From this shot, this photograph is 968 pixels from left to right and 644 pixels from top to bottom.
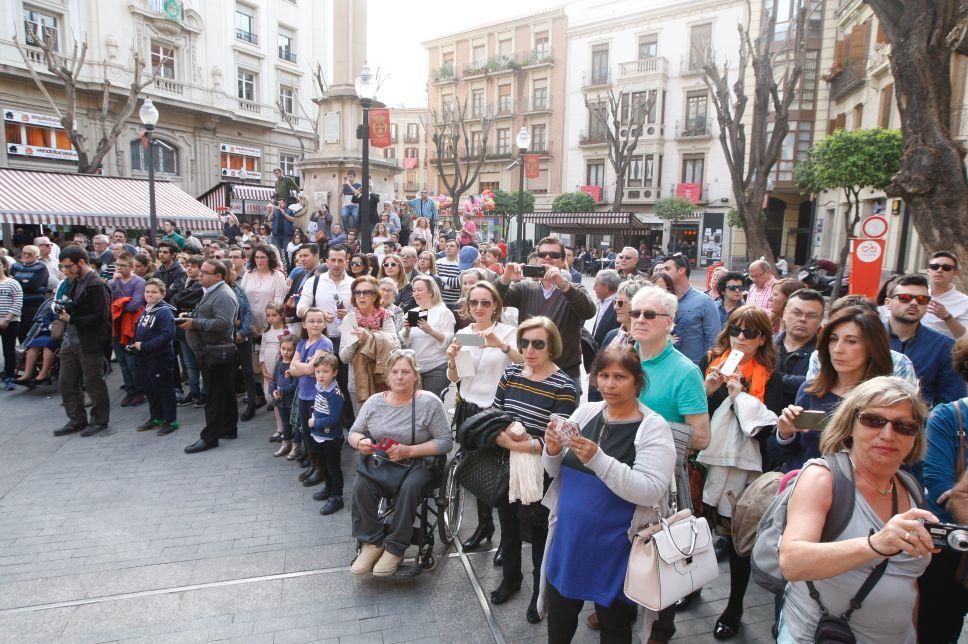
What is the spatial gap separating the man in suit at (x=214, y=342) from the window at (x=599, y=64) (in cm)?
3773

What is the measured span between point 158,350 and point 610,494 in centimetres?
580

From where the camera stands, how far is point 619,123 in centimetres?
3512

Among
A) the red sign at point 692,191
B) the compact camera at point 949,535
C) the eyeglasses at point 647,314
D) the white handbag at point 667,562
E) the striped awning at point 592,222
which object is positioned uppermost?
the red sign at point 692,191

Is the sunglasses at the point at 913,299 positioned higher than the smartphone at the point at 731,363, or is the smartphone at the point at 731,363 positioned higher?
the sunglasses at the point at 913,299

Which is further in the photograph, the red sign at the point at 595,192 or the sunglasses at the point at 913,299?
the red sign at the point at 595,192

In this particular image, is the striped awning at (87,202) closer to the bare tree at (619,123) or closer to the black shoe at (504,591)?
the black shoe at (504,591)

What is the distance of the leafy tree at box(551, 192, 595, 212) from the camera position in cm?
3709

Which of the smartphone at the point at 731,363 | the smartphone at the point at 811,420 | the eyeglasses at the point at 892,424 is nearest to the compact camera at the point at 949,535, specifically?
the eyeglasses at the point at 892,424

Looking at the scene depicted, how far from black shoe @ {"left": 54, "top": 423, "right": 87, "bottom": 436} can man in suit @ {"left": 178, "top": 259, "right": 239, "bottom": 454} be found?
1558 millimetres

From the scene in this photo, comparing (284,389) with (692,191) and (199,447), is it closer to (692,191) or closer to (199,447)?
(199,447)

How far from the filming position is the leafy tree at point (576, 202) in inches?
1460

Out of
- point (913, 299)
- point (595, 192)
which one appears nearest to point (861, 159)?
point (913, 299)

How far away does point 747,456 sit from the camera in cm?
331

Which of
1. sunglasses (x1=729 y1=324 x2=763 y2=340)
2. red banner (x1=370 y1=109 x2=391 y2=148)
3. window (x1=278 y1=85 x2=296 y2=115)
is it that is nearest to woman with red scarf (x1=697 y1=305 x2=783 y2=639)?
sunglasses (x1=729 y1=324 x2=763 y2=340)
